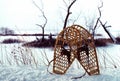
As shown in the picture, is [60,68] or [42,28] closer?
[60,68]

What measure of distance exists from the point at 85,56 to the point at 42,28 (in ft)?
44.5

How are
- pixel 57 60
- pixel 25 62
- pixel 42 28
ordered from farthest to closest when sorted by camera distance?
pixel 42 28
pixel 25 62
pixel 57 60

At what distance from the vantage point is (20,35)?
666 cm

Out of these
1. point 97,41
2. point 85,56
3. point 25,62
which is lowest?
point 97,41

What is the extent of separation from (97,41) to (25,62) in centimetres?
1252

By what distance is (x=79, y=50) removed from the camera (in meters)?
4.75

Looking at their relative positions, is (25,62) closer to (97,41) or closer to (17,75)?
(17,75)

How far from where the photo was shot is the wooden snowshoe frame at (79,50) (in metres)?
4.75

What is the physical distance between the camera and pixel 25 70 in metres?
4.97

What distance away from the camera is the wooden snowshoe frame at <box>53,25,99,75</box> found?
4.75 metres

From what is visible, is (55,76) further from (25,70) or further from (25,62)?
(25,62)

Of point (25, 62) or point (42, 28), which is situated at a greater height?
point (25, 62)

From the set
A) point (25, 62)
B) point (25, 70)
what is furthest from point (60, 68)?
point (25, 62)

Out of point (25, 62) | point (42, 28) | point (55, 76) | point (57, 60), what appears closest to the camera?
point (55, 76)
